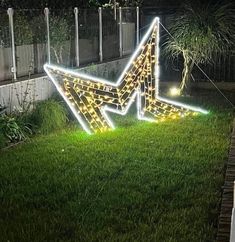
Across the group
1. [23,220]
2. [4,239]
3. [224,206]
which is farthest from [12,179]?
[224,206]

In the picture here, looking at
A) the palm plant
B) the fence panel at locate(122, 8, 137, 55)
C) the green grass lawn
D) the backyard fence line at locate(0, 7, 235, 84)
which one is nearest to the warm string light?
the green grass lawn

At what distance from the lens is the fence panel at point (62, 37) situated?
11.7 m

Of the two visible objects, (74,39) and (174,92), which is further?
(174,92)

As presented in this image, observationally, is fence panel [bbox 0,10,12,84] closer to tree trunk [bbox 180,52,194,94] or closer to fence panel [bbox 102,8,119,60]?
fence panel [bbox 102,8,119,60]

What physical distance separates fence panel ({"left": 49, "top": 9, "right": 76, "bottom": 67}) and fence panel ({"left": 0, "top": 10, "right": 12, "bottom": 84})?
1.56 m

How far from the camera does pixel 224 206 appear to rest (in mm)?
5676

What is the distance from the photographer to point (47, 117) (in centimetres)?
962

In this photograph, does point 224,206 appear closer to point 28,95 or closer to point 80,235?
point 80,235

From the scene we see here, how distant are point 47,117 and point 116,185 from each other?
3353 mm

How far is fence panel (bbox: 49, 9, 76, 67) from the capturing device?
38.2ft

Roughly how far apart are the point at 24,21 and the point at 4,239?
6421mm


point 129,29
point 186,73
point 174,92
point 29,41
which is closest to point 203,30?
point 186,73

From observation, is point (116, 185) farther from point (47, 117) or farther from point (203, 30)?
point (203, 30)

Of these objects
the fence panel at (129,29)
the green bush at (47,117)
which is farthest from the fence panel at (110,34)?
the green bush at (47,117)
